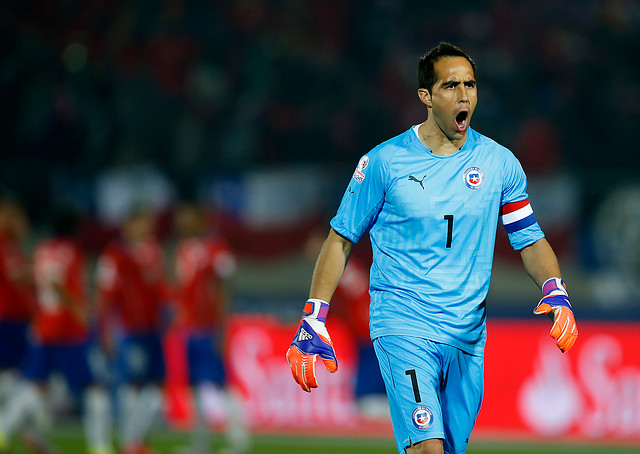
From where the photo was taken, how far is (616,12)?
14672mm

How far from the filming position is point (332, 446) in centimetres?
1039

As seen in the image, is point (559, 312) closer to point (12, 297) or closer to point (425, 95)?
point (425, 95)

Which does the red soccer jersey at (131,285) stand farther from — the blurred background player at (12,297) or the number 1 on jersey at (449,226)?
the number 1 on jersey at (449,226)

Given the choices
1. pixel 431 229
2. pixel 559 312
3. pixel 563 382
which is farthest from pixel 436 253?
pixel 563 382

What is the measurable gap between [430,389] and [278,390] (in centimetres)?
771

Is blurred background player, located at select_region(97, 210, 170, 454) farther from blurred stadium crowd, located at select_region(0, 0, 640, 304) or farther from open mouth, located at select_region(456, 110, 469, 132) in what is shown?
open mouth, located at select_region(456, 110, 469, 132)

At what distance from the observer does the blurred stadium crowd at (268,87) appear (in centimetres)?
1270

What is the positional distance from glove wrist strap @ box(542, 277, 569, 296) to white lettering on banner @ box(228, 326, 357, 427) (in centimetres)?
728

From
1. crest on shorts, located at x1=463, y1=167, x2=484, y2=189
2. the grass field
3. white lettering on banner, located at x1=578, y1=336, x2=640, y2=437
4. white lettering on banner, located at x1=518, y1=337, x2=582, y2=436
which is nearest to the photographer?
crest on shorts, located at x1=463, y1=167, x2=484, y2=189

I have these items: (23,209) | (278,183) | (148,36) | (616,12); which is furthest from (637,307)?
(148,36)

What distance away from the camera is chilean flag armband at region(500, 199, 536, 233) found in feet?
14.5

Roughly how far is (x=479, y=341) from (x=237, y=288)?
8229mm

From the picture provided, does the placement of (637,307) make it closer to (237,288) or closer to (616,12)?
(237,288)

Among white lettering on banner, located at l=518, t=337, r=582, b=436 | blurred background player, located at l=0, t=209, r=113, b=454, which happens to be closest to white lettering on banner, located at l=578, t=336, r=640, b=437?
white lettering on banner, located at l=518, t=337, r=582, b=436
